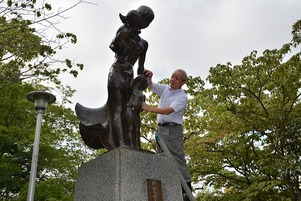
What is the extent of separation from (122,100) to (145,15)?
1086mm

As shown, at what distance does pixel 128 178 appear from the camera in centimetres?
330

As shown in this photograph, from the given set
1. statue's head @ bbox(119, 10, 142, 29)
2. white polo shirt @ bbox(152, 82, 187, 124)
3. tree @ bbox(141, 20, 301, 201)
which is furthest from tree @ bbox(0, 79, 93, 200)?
statue's head @ bbox(119, 10, 142, 29)

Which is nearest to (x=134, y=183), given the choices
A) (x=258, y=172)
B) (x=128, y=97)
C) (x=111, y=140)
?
(x=111, y=140)

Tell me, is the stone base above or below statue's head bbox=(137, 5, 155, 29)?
below

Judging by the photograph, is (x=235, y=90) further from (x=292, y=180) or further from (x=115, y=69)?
(x=115, y=69)

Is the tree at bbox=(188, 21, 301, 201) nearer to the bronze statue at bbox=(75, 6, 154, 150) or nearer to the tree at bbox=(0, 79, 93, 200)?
the tree at bbox=(0, 79, 93, 200)

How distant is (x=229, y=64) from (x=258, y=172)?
4491 millimetres

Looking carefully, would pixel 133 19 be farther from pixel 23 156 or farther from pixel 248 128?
pixel 23 156

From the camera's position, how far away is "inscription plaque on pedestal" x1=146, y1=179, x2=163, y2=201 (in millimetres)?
3338

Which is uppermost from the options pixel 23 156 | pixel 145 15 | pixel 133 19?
pixel 23 156

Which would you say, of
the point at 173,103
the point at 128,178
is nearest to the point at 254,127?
the point at 173,103

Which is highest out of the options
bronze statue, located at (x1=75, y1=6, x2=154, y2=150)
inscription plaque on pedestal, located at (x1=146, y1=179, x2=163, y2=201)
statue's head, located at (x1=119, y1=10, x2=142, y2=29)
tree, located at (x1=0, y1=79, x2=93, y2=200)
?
tree, located at (x1=0, y1=79, x2=93, y2=200)

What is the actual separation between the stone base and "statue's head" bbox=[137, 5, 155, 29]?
1.58 metres

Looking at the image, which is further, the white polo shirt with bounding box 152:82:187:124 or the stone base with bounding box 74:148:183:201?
the white polo shirt with bounding box 152:82:187:124
